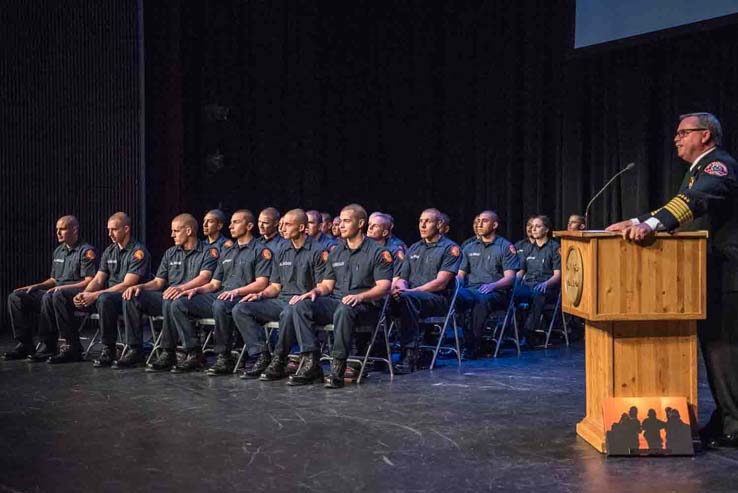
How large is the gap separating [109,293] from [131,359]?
0.59 m

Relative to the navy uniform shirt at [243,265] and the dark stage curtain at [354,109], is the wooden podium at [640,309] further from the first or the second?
the dark stage curtain at [354,109]

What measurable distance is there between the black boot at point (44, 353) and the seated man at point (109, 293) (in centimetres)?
30

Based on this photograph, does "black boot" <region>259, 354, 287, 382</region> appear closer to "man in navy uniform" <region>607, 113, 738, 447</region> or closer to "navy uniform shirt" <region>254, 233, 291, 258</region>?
"navy uniform shirt" <region>254, 233, 291, 258</region>

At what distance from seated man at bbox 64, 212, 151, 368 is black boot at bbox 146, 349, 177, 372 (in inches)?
20.5

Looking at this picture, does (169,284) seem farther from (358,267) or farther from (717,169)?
(717,169)

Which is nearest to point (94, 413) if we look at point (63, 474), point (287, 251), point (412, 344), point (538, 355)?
point (63, 474)

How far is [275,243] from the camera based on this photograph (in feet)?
23.8

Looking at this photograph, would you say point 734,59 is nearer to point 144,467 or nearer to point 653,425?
point 653,425

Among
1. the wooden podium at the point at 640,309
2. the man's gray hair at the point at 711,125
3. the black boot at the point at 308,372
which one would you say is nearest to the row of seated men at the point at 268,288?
the black boot at the point at 308,372

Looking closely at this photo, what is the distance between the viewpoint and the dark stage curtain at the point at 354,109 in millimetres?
10141

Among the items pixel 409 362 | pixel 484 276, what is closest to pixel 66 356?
pixel 409 362

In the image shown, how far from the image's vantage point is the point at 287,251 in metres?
6.71

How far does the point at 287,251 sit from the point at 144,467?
10.3 feet

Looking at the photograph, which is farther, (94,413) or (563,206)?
(563,206)
